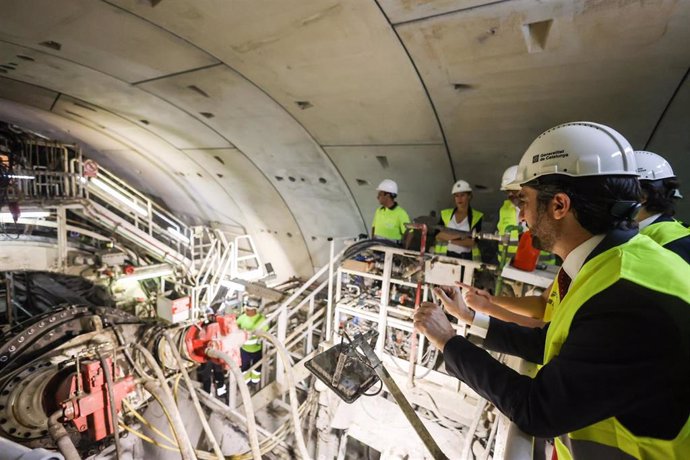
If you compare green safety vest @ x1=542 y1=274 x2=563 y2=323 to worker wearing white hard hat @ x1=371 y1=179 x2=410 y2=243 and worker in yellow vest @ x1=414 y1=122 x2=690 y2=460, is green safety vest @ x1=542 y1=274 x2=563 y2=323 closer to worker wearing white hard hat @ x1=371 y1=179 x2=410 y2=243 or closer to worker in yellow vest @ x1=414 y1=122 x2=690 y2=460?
worker in yellow vest @ x1=414 y1=122 x2=690 y2=460

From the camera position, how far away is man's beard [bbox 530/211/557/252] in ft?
4.18

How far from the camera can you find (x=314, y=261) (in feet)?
24.2

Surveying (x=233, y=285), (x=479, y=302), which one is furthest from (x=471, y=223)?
(x=233, y=285)

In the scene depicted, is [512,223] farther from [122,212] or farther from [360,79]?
[122,212]

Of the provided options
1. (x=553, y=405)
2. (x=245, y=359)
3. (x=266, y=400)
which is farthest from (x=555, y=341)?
(x=245, y=359)

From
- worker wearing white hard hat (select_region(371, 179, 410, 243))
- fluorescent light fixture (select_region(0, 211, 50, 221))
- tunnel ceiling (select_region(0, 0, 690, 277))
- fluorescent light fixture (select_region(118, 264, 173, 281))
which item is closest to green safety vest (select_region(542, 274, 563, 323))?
tunnel ceiling (select_region(0, 0, 690, 277))

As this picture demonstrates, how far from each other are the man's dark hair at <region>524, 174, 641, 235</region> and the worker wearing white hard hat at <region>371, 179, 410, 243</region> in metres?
3.35

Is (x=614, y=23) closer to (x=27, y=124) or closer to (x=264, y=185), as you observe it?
(x=264, y=185)

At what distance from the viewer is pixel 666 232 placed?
192cm

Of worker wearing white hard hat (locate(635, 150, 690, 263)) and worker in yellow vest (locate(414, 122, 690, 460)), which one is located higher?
worker wearing white hard hat (locate(635, 150, 690, 263))

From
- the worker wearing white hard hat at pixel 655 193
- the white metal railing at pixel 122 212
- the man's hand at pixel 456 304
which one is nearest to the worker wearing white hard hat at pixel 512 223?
the worker wearing white hard hat at pixel 655 193

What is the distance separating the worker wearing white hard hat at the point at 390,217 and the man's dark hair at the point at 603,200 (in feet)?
11.0

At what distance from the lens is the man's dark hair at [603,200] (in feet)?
3.73

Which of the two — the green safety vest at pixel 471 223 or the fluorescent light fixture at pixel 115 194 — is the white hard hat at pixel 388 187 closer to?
the green safety vest at pixel 471 223
